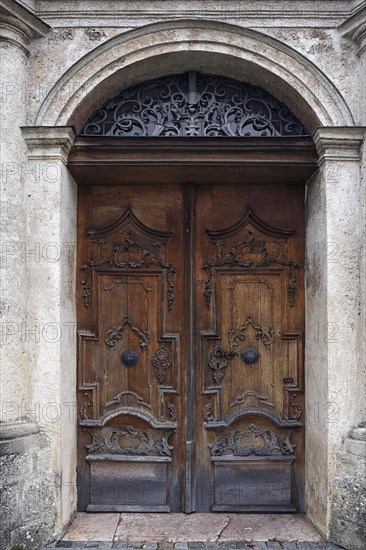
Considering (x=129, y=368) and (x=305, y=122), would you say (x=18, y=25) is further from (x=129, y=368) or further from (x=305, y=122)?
(x=129, y=368)

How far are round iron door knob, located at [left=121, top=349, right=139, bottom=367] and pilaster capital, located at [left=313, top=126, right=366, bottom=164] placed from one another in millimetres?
2105

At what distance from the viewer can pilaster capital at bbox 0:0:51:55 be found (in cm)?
356

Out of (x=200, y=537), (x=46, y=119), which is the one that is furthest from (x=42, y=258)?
(x=200, y=537)

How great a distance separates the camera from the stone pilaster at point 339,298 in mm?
3721

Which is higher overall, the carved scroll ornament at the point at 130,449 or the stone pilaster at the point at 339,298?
the stone pilaster at the point at 339,298

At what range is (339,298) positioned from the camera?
3.75 metres

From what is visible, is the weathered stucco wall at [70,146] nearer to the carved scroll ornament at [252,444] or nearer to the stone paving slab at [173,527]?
the carved scroll ornament at [252,444]

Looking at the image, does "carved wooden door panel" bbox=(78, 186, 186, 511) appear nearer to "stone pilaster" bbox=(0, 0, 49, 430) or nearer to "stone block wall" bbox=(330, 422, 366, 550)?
"stone pilaster" bbox=(0, 0, 49, 430)

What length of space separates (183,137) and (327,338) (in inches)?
72.2

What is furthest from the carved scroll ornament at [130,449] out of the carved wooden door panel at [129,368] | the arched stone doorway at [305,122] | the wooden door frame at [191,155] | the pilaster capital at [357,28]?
the pilaster capital at [357,28]

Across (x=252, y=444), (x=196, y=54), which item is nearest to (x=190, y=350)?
(x=252, y=444)

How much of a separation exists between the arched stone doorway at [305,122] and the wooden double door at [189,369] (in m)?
0.26

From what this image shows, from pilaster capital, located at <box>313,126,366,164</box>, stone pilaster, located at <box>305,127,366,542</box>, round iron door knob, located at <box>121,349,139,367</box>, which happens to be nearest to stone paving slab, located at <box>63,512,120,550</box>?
round iron door knob, located at <box>121,349,139,367</box>

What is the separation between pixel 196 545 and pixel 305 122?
3243 mm
